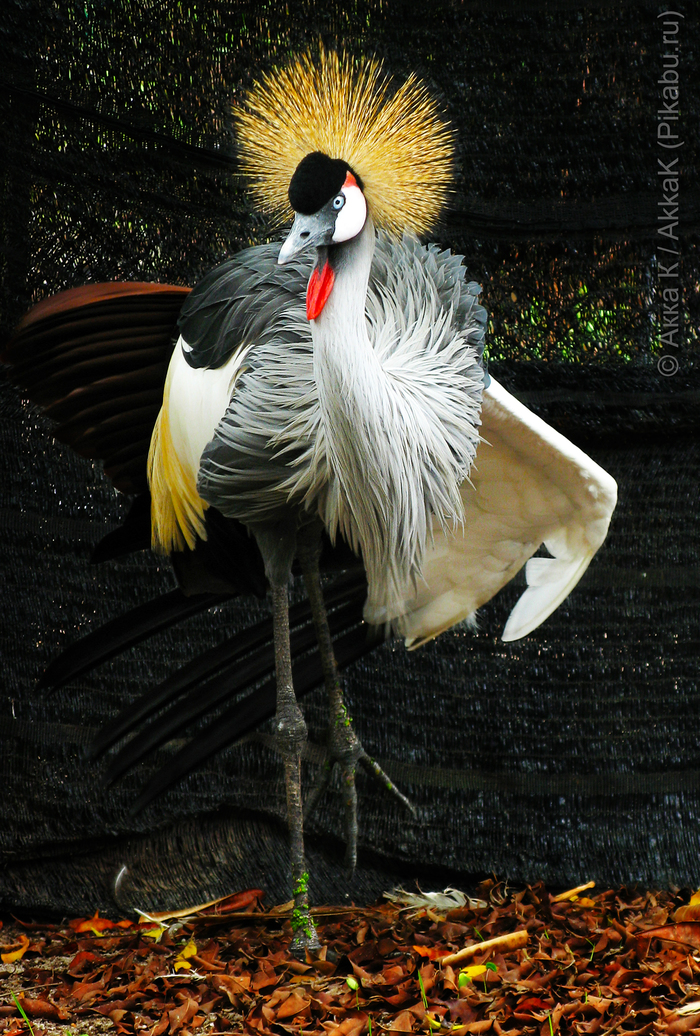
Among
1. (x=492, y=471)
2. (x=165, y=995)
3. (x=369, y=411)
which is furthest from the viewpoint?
(x=492, y=471)

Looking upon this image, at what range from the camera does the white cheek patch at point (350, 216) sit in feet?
3.92

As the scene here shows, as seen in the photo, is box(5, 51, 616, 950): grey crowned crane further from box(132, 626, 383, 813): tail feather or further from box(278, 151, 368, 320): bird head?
box(132, 626, 383, 813): tail feather

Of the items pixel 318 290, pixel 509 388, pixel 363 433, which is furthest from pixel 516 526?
pixel 318 290

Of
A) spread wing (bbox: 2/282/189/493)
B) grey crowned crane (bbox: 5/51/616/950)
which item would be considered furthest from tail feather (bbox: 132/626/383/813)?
spread wing (bbox: 2/282/189/493)

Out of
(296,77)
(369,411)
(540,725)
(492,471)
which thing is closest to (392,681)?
(540,725)

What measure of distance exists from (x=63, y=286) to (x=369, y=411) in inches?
36.9

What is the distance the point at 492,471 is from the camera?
64.4 inches

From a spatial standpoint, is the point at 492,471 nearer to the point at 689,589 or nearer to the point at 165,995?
the point at 689,589

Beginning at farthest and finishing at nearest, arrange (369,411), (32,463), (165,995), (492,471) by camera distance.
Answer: (32,463) < (492,471) < (165,995) < (369,411)

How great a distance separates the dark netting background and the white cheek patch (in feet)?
2.43

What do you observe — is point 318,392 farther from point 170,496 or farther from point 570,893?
point 570,893

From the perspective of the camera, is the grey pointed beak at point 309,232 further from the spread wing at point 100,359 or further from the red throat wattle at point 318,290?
the spread wing at point 100,359

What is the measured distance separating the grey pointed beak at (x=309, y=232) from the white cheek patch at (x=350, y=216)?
0.01 metres

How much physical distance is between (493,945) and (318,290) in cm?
102
